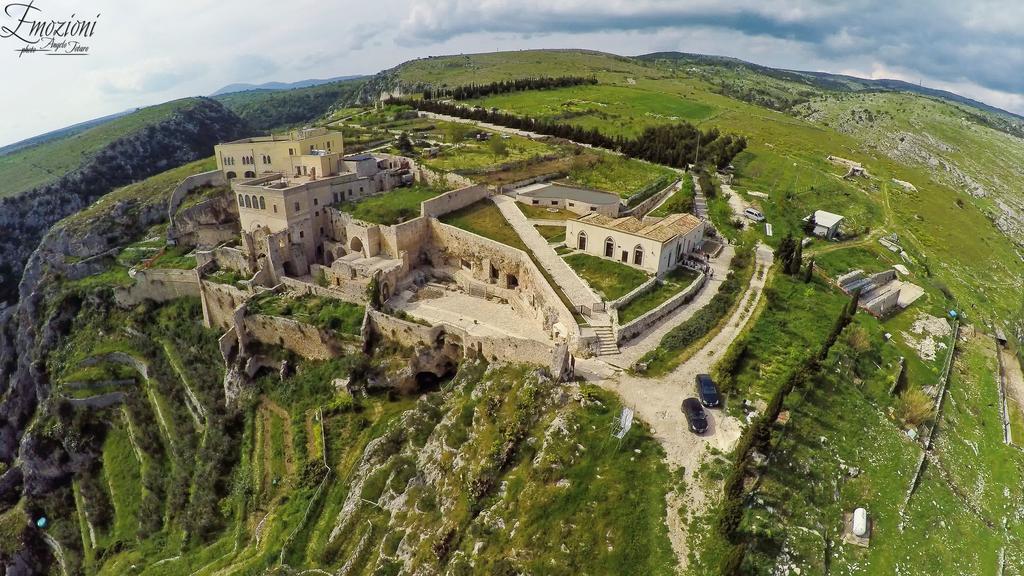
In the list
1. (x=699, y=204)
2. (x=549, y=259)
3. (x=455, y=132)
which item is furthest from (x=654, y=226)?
(x=455, y=132)

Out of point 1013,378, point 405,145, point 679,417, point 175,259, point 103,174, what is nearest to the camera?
point 679,417

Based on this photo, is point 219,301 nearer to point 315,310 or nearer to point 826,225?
point 315,310

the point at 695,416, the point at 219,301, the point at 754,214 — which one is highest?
the point at 754,214

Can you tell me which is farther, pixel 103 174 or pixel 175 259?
pixel 103 174

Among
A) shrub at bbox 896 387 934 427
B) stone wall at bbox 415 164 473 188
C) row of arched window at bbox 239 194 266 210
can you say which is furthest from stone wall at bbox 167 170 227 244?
shrub at bbox 896 387 934 427

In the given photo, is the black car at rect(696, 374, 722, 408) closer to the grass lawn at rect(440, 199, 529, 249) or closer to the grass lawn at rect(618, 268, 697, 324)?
the grass lawn at rect(618, 268, 697, 324)

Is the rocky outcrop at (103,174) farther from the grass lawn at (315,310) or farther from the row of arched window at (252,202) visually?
the grass lawn at (315,310)

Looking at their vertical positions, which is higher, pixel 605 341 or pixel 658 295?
pixel 658 295
